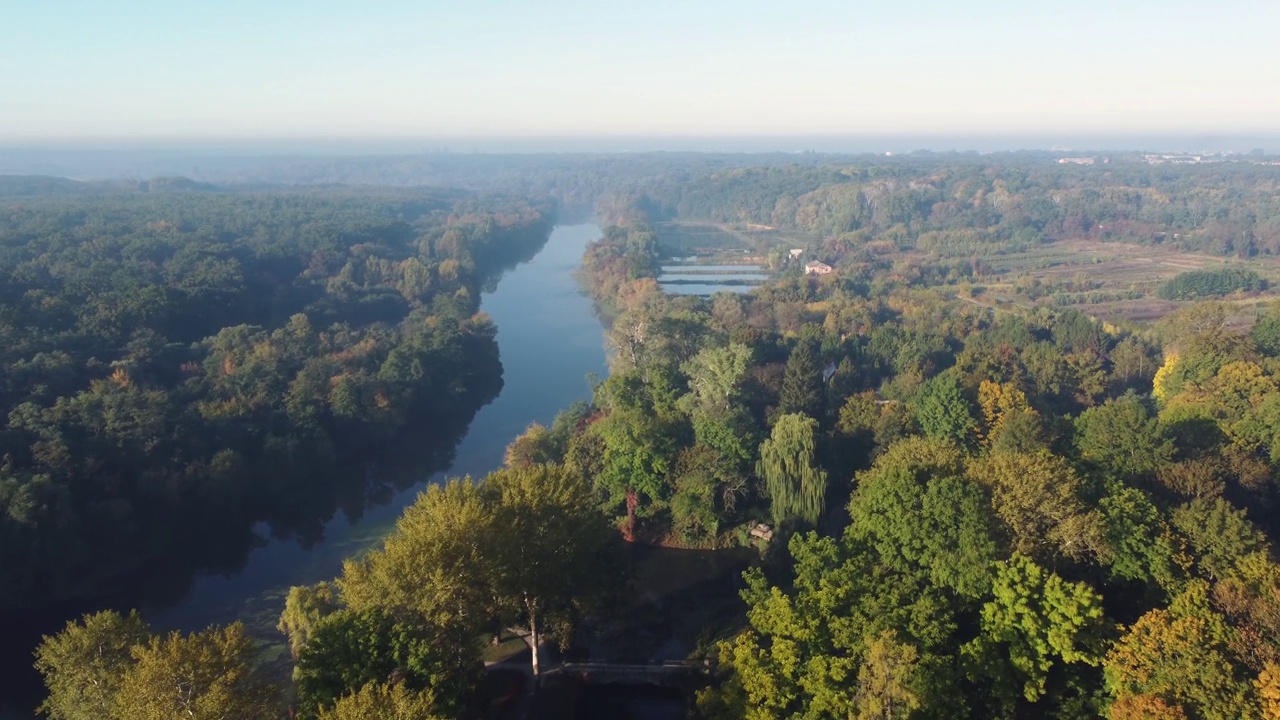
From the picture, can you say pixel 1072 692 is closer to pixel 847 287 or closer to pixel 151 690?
pixel 151 690

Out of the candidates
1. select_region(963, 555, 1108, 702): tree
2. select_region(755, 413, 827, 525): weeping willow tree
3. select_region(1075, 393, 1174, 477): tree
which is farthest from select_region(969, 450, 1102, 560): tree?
select_region(755, 413, 827, 525): weeping willow tree

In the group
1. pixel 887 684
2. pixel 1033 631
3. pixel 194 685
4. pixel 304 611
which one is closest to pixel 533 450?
pixel 304 611

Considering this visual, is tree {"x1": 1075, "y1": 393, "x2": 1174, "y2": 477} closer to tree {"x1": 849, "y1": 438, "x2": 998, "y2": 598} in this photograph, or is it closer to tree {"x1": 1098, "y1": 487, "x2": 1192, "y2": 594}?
tree {"x1": 1098, "y1": 487, "x2": 1192, "y2": 594}

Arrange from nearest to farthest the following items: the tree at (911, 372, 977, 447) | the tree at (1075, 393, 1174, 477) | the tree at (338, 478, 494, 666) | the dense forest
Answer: the tree at (338, 478, 494, 666), the tree at (1075, 393, 1174, 477), the dense forest, the tree at (911, 372, 977, 447)

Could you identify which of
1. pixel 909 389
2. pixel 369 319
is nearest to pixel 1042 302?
pixel 909 389

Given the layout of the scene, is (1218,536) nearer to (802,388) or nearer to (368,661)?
(802,388)

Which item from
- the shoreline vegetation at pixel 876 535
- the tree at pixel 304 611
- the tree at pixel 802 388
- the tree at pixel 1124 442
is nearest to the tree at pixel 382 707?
the shoreline vegetation at pixel 876 535

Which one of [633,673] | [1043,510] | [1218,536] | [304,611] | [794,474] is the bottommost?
[633,673]
